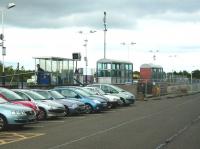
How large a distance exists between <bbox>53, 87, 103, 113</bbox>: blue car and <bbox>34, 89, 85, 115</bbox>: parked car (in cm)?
173

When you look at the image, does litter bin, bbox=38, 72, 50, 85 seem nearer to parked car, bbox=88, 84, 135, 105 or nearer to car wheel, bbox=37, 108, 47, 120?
parked car, bbox=88, 84, 135, 105

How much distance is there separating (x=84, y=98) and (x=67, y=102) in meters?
3.19

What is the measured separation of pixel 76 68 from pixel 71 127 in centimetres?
2907

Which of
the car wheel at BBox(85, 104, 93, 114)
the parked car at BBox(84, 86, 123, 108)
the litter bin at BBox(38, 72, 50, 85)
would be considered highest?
the litter bin at BBox(38, 72, 50, 85)

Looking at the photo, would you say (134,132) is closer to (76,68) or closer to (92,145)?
(92,145)

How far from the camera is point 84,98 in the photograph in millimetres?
29938

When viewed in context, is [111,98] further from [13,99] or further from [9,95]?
[13,99]

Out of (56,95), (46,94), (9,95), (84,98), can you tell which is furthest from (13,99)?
(84,98)

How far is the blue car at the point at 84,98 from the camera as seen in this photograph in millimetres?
29641

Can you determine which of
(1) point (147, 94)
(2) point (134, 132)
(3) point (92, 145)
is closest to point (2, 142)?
(3) point (92, 145)

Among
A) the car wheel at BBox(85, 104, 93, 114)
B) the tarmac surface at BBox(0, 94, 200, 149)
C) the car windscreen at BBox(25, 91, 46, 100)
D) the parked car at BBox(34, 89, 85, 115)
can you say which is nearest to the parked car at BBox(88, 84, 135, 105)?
the car wheel at BBox(85, 104, 93, 114)

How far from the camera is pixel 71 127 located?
785 inches

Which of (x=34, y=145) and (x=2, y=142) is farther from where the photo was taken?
(x=2, y=142)

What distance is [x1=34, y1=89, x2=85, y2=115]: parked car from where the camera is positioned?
86.3ft
